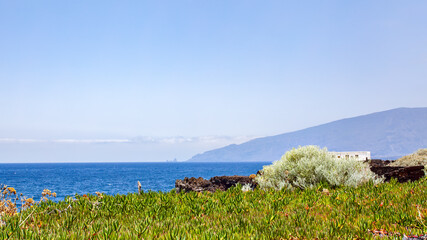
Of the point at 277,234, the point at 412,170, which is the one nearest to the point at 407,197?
the point at 277,234

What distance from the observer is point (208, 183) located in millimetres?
18609

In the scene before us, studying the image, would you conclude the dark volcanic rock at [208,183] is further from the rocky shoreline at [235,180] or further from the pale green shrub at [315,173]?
the pale green shrub at [315,173]

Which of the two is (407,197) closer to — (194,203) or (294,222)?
(294,222)

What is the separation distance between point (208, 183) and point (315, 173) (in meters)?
8.67

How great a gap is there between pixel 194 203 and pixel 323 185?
4.34 m

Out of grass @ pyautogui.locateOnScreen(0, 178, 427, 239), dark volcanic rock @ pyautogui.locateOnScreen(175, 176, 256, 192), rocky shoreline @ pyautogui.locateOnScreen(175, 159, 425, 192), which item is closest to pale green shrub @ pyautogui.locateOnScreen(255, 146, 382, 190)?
grass @ pyautogui.locateOnScreen(0, 178, 427, 239)

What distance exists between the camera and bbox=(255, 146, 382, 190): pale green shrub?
10.4 metres

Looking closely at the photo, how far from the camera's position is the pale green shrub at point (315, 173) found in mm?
10383

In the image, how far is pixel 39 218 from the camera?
6402mm

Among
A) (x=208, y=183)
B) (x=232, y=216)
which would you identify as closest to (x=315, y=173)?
(x=232, y=216)

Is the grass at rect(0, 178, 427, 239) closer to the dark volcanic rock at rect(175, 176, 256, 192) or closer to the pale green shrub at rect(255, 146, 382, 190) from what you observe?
the pale green shrub at rect(255, 146, 382, 190)

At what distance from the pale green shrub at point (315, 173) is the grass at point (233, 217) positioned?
Answer: 150 cm

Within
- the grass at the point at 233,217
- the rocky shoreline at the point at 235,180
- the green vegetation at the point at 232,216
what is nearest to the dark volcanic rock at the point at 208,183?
the rocky shoreline at the point at 235,180

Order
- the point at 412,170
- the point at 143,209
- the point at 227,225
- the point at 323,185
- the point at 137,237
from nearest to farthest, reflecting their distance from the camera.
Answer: the point at 137,237 → the point at 227,225 → the point at 143,209 → the point at 323,185 → the point at 412,170
